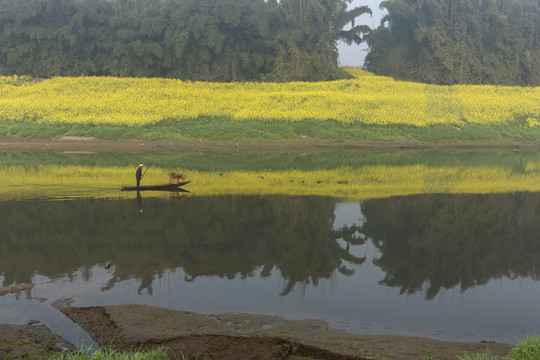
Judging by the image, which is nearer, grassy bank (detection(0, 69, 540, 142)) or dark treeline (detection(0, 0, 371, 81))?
grassy bank (detection(0, 69, 540, 142))

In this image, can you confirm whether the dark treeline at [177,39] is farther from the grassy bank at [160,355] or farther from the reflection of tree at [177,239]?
the grassy bank at [160,355]

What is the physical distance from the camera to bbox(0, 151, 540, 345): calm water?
6488 mm

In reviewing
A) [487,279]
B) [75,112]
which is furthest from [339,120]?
[487,279]

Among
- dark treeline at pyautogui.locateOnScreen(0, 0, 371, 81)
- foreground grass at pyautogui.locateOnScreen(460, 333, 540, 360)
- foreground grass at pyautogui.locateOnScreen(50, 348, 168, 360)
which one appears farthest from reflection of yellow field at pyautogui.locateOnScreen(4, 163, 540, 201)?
dark treeline at pyautogui.locateOnScreen(0, 0, 371, 81)

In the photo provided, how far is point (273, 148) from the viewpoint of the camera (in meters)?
29.4

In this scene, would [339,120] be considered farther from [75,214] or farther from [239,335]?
[239,335]

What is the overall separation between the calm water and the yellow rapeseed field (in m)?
21.4

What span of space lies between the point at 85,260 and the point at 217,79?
125 ft

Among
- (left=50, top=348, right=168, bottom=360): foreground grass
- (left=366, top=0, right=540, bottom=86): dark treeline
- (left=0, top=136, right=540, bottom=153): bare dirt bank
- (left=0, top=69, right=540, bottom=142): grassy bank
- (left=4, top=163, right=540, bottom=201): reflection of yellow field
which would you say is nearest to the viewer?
(left=50, top=348, right=168, bottom=360): foreground grass

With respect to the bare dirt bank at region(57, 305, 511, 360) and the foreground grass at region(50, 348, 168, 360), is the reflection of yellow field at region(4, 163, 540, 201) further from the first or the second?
the foreground grass at region(50, 348, 168, 360)

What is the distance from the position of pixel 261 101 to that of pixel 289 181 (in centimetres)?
2109

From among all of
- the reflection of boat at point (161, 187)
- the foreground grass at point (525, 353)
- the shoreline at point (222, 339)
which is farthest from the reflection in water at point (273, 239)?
the foreground grass at point (525, 353)

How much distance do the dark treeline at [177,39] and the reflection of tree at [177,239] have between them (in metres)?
31.7

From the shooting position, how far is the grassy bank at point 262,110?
1250 inches
